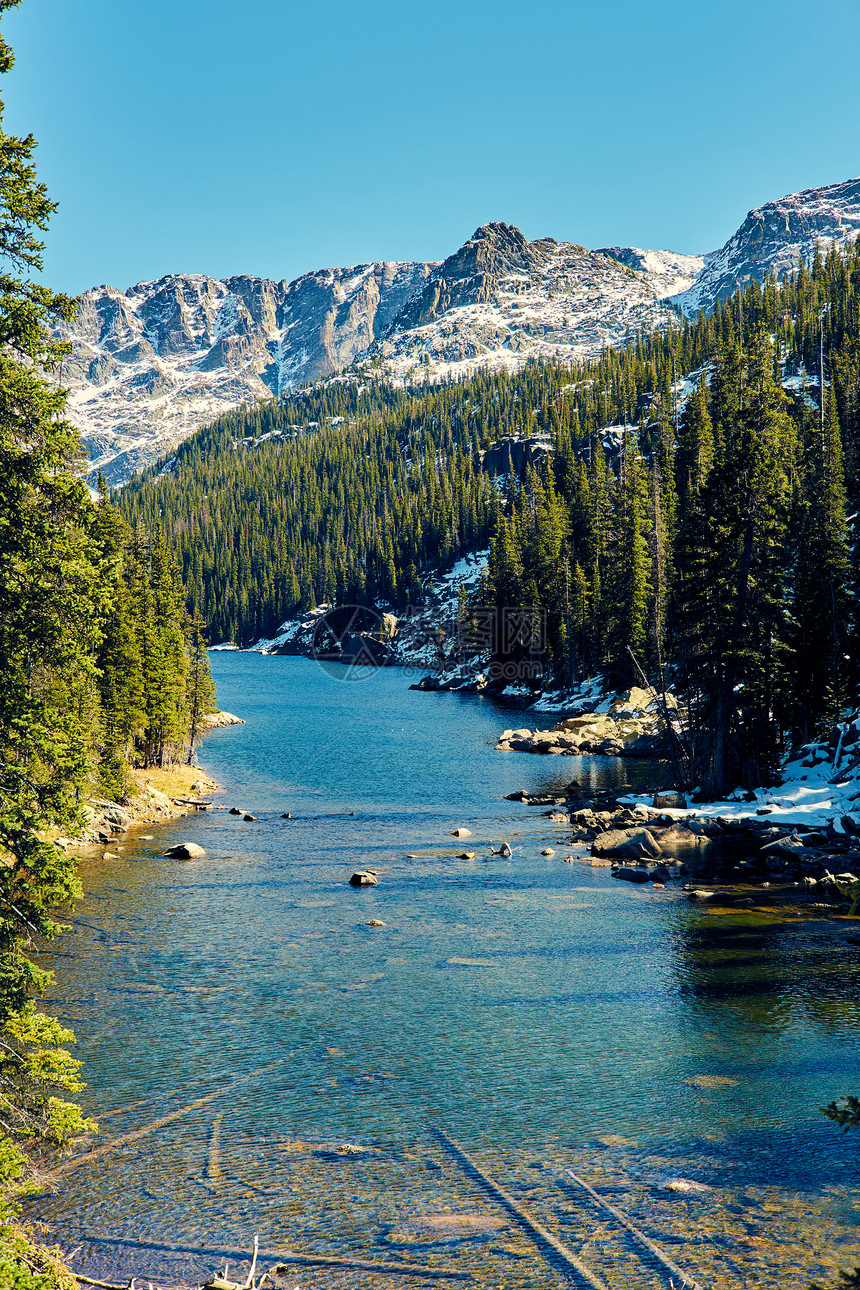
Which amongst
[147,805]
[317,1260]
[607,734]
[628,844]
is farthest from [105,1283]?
[607,734]

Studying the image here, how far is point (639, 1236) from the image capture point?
1536 cm

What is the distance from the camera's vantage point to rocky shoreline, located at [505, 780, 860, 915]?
34.9 m

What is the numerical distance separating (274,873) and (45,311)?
28.9 m

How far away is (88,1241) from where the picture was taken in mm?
15383

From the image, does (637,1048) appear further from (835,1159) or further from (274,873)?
(274,873)

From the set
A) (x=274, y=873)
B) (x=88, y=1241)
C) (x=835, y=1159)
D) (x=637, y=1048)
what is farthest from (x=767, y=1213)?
(x=274, y=873)

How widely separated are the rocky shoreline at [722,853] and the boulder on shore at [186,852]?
18418mm

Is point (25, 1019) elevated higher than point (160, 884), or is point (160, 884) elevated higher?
point (25, 1019)

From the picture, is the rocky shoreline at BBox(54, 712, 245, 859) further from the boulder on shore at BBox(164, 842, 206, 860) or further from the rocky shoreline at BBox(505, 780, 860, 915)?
the rocky shoreline at BBox(505, 780, 860, 915)

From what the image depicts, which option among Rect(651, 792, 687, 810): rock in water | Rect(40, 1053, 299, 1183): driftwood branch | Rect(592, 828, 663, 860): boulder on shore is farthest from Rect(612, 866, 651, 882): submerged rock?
Rect(40, 1053, 299, 1183): driftwood branch

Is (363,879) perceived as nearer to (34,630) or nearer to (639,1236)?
(639,1236)

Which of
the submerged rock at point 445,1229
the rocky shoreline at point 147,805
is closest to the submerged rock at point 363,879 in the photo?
the rocky shoreline at point 147,805

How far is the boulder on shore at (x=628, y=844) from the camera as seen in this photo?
4166 centimetres

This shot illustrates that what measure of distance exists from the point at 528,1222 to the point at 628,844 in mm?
27499
